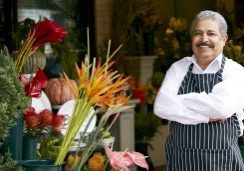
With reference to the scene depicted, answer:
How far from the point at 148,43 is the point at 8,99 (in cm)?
475

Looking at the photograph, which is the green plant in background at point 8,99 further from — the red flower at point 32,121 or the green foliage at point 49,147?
the green foliage at point 49,147

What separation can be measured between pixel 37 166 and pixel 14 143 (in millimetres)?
209

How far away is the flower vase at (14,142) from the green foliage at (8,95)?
138mm

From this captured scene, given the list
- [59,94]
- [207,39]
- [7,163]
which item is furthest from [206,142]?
[59,94]

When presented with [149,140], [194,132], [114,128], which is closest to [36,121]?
[194,132]

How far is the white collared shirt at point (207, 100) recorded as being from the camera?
2621 mm

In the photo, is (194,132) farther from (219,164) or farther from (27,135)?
(27,135)

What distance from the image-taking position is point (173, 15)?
7.81 meters

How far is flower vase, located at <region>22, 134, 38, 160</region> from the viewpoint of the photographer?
233cm

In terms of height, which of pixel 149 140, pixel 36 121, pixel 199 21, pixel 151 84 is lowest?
pixel 149 140

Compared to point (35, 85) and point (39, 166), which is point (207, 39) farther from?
point (39, 166)

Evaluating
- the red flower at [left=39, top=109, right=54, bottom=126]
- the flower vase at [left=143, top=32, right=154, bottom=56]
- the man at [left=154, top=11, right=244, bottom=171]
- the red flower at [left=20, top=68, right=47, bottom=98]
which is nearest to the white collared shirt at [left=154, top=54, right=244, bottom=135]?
the man at [left=154, top=11, right=244, bottom=171]

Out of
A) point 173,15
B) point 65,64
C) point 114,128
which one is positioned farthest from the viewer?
point 173,15

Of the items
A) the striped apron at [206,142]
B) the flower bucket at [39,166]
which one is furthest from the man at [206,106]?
the flower bucket at [39,166]
